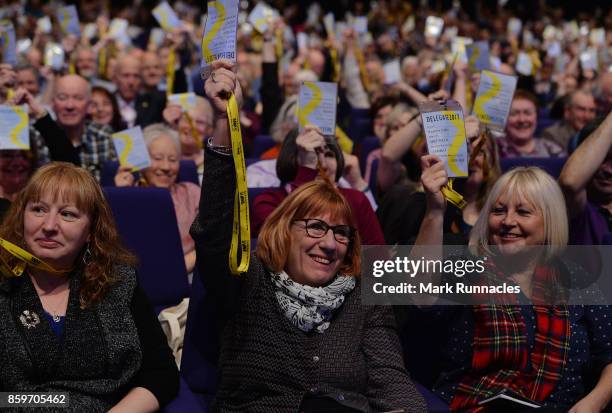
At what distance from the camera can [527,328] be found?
341 cm

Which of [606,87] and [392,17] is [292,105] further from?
[392,17]

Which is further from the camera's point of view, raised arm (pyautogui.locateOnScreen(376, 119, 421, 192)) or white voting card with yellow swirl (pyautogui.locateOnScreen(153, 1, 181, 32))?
white voting card with yellow swirl (pyautogui.locateOnScreen(153, 1, 181, 32))

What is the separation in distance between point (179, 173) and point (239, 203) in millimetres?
2862

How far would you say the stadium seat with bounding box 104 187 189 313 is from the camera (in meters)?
4.23

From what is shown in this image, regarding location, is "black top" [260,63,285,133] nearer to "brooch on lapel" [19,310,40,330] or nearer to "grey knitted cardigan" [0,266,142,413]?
"grey knitted cardigan" [0,266,142,413]

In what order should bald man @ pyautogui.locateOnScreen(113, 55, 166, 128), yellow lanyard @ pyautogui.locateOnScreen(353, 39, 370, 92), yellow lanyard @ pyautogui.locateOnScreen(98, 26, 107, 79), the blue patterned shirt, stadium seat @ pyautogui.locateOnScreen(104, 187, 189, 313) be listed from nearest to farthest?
1. stadium seat @ pyautogui.locateOnScreen(104, 187, 189, 313)
2. the blue patterned shirt
3. bald man @ pyautogui.locateOnScreen(113, 55, 166, 128)
4. yellow lanyard @ pyautogui.locateOnScreen(98, 26, 107, 79)
5. yellow lanyard @ pyautogui.locateOnScreen(353, 39, 370, 92)

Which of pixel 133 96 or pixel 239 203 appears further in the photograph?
pixel 133 96

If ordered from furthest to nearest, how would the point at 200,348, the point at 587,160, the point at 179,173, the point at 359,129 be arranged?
the point at 359,129 < the point at 179,173 < the point at 587,160 < the point at 200,348

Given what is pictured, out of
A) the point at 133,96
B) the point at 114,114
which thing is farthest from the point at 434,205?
the point at 133,96

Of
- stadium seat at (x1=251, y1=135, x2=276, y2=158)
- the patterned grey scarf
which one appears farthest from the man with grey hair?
the patterned grey scarf

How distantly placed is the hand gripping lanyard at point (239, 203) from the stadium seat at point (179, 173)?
9.00ft

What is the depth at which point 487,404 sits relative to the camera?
329 cm

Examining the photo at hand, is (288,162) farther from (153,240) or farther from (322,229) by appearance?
(322,229)

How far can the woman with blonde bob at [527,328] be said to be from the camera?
3369 mm
